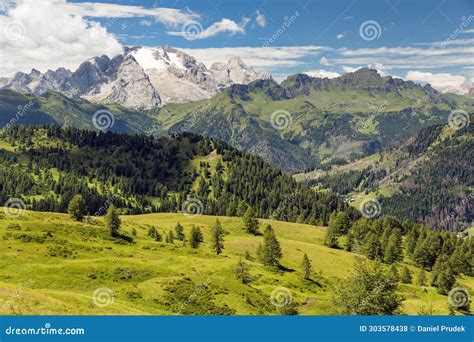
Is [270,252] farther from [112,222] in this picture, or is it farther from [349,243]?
[349,243]

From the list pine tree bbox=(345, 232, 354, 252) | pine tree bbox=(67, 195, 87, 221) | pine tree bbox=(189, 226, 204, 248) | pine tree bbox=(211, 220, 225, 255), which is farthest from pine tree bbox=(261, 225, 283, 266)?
pine tree bbox=(345, 232, 354, 252)

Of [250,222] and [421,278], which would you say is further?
[250,222]

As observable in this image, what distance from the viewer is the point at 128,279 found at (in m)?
79.3

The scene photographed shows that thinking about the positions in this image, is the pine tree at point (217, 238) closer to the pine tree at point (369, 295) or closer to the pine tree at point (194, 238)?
the pine tree at point (194, 238)

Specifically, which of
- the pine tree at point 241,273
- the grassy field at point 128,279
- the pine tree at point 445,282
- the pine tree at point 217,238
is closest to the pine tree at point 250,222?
the grassy field at point 128,279

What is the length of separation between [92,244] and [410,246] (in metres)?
137

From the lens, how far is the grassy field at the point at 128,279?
5522 cm

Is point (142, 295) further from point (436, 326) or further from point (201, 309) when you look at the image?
point (436, 326)

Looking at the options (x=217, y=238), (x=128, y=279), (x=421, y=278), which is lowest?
(x=421, y=278)

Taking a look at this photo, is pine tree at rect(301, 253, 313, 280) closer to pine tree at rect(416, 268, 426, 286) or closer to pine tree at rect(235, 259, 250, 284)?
pine tree at rect(235, 259, 250, 284)

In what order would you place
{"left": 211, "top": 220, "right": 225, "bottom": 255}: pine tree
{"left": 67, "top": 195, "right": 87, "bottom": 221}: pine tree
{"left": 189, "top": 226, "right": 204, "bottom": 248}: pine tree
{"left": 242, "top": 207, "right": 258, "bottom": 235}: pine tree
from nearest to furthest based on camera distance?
1. {"left": 67, "top": 195, "right": 87, "bottom": 221}: pine tree
2. {"left": 211, "top": 220, "right": 225, "bottom": 255}: pine tree
3. {"left": 189, "top": 226, "right": 204, "bottom": 248}: pine tree
4. {"left": 242, "top": 207, "right": 258, "bottom": 235}: pine tree

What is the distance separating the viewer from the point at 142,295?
232 feet

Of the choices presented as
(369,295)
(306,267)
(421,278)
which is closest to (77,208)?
(306,267)

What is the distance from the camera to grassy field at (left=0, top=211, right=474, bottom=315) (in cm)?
5522
